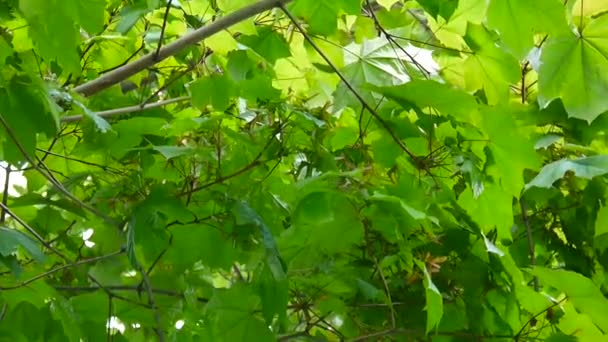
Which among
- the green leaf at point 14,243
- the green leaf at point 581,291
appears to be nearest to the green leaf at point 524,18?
the green leaf at point 581,291

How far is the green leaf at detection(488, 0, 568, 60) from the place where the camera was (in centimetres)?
79

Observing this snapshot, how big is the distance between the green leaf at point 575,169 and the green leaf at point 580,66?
63 millimetres

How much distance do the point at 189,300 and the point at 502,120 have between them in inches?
15.5

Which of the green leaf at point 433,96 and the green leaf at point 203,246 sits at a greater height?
the green leaf at point 433,96

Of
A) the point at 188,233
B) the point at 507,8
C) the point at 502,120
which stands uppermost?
the point at 507,8

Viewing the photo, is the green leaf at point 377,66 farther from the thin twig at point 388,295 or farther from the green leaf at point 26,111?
the green leaf at point 26,111

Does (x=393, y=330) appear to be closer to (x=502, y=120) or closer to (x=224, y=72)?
(x=502, y=120)

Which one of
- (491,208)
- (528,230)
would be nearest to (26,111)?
(491,208)

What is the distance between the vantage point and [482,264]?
1026 mm

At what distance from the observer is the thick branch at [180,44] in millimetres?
857

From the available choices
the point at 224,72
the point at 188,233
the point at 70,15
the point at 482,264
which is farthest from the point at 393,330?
the point at 70,15

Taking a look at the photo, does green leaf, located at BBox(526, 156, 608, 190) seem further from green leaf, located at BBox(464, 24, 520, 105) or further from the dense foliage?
green leaf, located at BBox(464, 24, 520, 105)

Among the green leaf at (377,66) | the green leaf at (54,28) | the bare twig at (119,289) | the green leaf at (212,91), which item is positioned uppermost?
the green leaf at (54,28)

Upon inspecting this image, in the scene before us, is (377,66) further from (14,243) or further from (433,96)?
(14,243)
